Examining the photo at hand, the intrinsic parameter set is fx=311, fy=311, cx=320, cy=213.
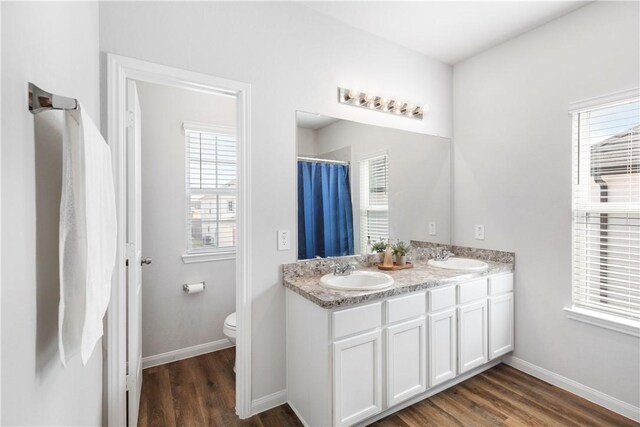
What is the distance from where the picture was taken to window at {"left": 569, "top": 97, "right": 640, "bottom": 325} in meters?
1.95

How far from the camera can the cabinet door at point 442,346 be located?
202cm

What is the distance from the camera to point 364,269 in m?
2.37

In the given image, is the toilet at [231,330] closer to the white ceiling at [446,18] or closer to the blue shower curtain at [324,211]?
the blue shower curtain at [324,211]

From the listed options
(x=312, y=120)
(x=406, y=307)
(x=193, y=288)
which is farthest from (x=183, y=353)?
(x=312, y=120)

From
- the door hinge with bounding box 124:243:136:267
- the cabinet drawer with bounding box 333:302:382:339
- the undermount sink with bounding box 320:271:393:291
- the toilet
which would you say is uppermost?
the door hinge with bounding box 124:243:136:267

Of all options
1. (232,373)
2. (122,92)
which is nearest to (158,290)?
(232,373)

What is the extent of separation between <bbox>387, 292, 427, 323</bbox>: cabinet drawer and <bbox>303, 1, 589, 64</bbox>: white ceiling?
6.31 ft

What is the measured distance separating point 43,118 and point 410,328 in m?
1.94

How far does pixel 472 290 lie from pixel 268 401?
5.19ft

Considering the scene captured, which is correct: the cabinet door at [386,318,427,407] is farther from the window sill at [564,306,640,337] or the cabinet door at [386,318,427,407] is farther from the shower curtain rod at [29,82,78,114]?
the shower curtain rod at [29,82,78,114]

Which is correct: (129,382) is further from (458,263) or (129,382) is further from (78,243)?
(458,263)

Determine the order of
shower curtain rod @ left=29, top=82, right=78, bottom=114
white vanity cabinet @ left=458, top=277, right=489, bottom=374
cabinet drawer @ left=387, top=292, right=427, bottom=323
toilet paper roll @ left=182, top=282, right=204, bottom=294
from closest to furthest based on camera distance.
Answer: shower curtain rod @ left=29, top=82, right=78, bottom=114 → cabinet drawer @ left=387, top=292, right=427, bottom=323 → white vanity cabinet @ left=458, top=277, right=489, bottom=374 → toilet paper roll @ left=182, top=282, right=204, bottom=294

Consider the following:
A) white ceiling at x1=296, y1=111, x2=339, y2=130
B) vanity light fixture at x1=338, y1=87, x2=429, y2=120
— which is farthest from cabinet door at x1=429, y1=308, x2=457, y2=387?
vanity light fixture at x1=338, y1=87, x2=429, y2=120

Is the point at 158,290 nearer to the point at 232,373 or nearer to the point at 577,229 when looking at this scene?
the point at 232,373
